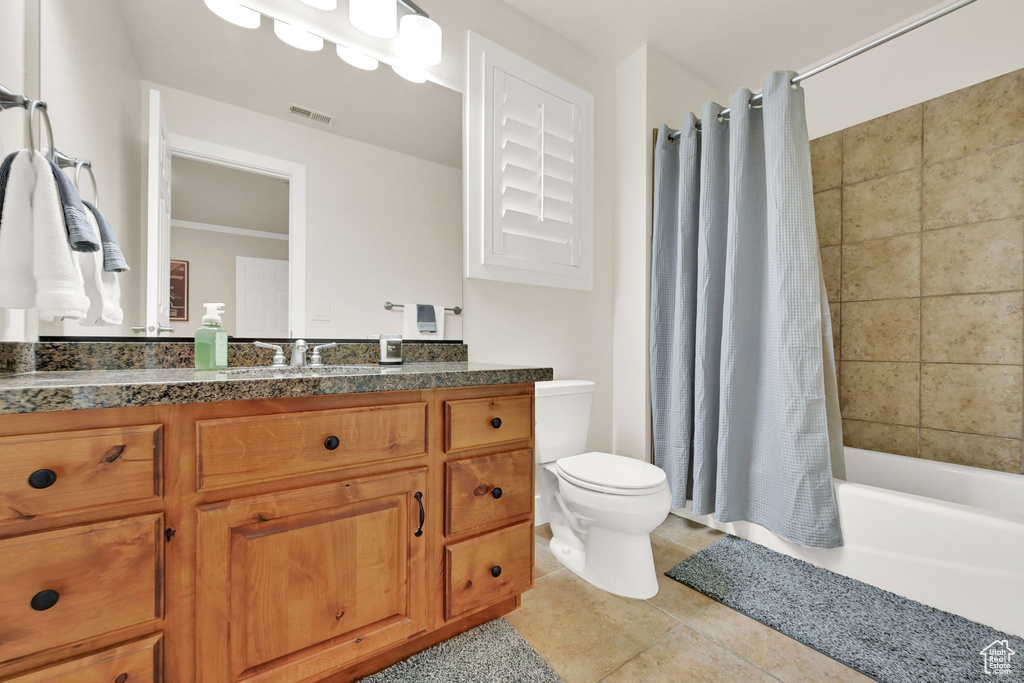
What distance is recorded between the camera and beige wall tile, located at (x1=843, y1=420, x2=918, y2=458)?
207 centimetres

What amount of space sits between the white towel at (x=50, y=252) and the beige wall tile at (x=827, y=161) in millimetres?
3070

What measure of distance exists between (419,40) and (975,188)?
2.45 meters

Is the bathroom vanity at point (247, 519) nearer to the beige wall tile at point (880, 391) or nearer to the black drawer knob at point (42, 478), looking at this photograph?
the black drawer knob at point (42, 478)

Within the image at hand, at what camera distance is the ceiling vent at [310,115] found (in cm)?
148

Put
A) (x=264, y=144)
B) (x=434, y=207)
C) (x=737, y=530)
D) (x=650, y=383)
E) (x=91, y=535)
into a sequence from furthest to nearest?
(x=650, y=383), (x=737, y=530), (x=434, y=207), (x=264, y=144), (x=91, y=535)

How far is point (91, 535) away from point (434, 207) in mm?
1417

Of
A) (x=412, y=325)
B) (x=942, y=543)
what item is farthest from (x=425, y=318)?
(x=942, y=543)

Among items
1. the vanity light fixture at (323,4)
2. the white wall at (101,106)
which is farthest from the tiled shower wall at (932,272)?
the white wall at (101,106)

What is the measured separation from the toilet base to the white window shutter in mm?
1148

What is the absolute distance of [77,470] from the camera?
0.73 meters

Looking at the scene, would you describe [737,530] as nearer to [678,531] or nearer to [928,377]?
[678,531]

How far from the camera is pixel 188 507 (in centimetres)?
83

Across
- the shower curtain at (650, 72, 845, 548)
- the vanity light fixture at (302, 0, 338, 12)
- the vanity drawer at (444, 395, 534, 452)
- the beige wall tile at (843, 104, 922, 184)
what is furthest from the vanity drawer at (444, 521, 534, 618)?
the beige wall tile at (843, 104, 922, 184)

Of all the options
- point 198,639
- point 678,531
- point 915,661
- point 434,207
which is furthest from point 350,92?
point 915,661
